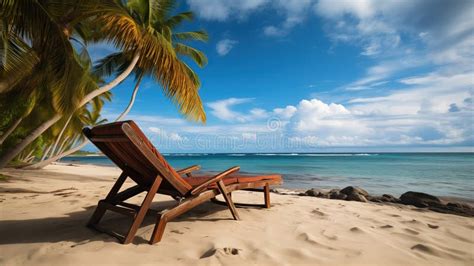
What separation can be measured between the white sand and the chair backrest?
54 centimetres

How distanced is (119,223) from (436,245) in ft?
11.5

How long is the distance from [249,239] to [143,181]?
1.55m

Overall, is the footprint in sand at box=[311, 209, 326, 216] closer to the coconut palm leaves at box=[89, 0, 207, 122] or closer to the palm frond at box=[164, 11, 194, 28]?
the coconut palm leaves at box=[89, 0, 207, 122]

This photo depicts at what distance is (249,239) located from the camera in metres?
2.66

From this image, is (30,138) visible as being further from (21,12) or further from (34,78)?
(21,12)

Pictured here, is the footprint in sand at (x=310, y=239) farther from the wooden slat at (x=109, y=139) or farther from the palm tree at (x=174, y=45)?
the palm tree at (x=174, y=45)

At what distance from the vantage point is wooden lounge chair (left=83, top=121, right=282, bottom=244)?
8.27 ft

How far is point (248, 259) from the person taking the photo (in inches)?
85.5

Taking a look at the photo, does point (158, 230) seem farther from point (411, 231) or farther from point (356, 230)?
point (411, 231)

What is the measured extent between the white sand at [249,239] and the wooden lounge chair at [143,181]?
0.69ft

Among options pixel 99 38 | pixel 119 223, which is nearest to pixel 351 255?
pixel 119 223

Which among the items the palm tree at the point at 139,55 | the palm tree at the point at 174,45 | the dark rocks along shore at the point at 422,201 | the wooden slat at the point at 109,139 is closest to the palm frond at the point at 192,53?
the palm tree at the point at 174,45

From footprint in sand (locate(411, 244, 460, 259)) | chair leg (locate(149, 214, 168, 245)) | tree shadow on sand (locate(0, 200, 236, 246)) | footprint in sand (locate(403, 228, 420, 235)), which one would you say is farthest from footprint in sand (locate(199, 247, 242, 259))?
footprint in sand (locate(403, 228, 420, 235))

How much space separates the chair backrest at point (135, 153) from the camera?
248 centimetres
